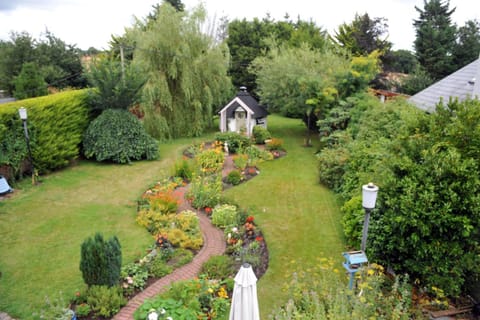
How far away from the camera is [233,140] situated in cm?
1719

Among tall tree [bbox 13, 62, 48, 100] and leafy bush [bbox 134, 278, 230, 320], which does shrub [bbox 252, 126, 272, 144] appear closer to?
leafy bush [bbox 134, 278, 230, 320]

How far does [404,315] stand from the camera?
16.3 ft

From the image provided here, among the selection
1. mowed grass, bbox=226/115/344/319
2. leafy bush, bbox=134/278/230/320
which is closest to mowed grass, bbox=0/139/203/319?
leafy bush, bbox=134/278/230/320

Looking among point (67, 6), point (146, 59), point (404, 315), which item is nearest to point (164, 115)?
point (146, 59)

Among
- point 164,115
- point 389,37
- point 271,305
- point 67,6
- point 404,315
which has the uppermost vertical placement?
point 389,37

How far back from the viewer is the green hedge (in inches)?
464

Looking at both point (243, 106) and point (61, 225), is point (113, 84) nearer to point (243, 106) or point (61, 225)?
point (61, 225)

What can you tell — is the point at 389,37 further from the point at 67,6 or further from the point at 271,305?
the point at 271,305

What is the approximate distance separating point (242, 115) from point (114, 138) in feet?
27.5

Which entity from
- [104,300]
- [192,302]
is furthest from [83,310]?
[192,302]

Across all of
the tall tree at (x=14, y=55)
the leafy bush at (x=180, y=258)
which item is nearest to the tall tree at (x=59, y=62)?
the tall tree at (x=14, y=55)

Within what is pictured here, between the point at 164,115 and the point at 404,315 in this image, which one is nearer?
the point at 404,315

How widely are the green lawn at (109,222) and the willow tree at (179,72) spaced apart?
15.9ft

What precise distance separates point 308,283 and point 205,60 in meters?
16.3
